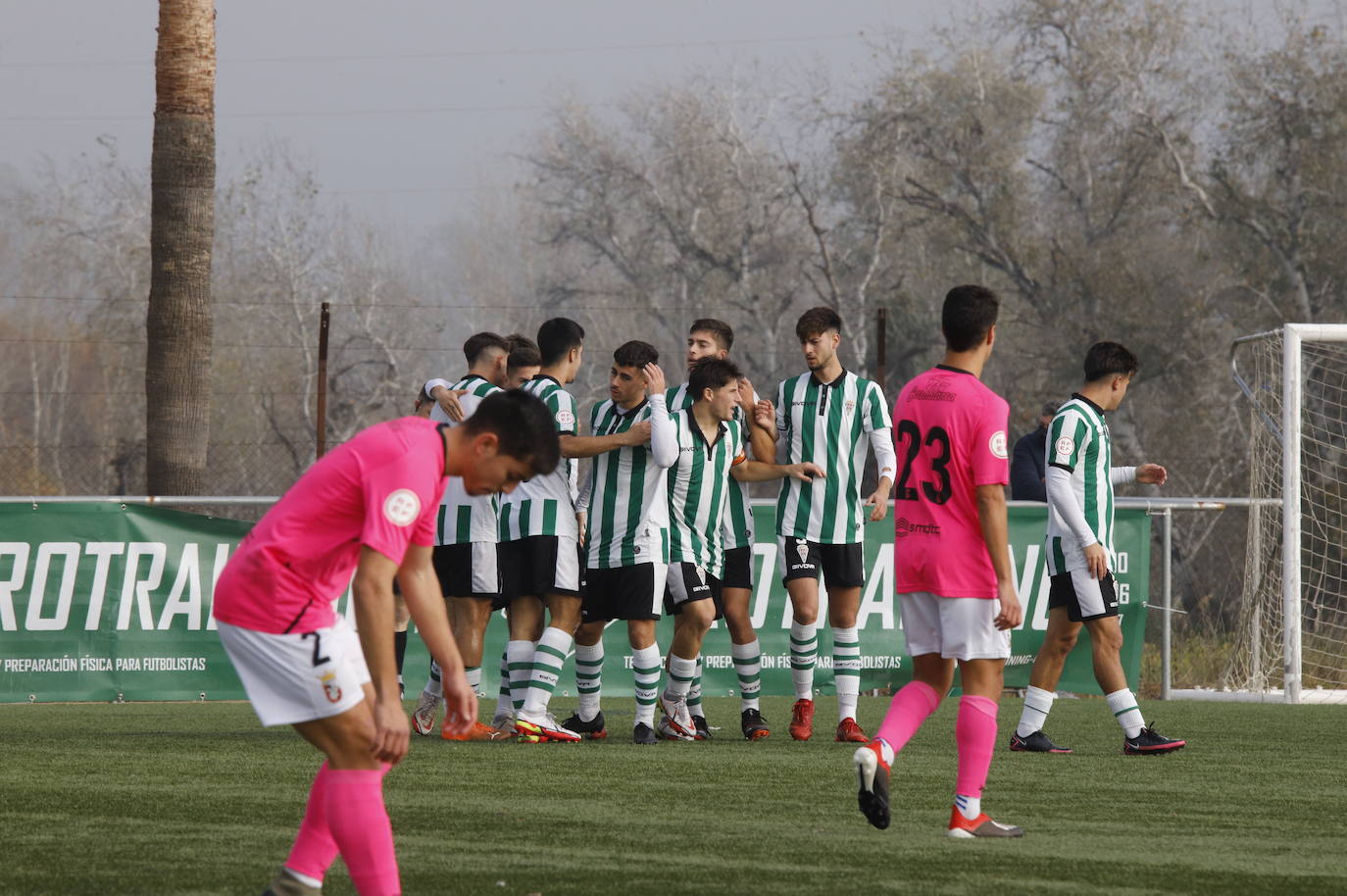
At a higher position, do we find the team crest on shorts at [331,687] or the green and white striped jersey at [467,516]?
the green and white striped jersey at [467,516]

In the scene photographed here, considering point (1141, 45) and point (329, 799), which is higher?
point (1141, 45)

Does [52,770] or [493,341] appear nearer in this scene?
[52,770]

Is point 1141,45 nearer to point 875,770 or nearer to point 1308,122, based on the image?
point 1308,122

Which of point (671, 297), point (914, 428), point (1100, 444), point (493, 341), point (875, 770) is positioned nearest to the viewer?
point (875, 770)

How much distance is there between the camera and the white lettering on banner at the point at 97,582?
1213 cm

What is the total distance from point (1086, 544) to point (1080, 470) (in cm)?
55

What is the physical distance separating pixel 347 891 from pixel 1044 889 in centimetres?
196

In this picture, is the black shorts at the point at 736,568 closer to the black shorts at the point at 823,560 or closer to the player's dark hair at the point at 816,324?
the black shorts at the point at 823,560

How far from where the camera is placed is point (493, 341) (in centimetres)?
979

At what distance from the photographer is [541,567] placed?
29.9 feet

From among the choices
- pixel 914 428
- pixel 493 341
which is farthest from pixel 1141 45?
pixel 914 428

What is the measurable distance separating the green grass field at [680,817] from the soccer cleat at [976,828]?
0.09 m

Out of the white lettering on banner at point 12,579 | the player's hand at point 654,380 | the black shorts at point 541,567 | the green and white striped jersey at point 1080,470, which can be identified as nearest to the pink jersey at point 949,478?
the green and white striped jersey at point 1080,470

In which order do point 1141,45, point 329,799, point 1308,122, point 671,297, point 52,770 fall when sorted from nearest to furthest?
point 329,799
point 52,770
point 1308,122
point 1141,45
point 671,297
